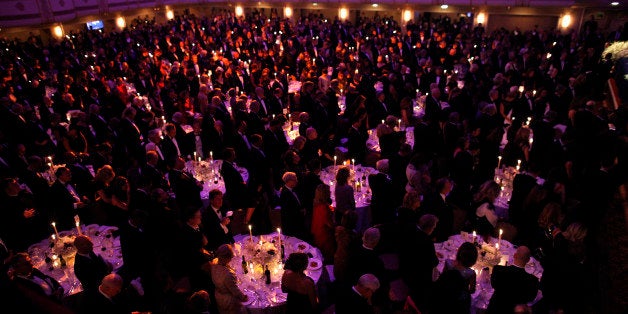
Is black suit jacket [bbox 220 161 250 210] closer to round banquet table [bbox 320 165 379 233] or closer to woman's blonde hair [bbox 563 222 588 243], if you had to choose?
round banquet table [bbox 320 165 379 233]

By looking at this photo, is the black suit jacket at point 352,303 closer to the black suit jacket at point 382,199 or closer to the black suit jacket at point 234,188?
the black suit jacket at point 382,199

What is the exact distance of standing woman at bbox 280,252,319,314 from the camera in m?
3.77

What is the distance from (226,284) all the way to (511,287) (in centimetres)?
272

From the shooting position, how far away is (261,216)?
556 centimetres

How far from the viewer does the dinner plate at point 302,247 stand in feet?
16.1

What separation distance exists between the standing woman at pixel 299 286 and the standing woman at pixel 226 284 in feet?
1.65

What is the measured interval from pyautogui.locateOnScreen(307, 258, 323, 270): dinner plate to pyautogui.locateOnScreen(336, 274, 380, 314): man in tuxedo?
40.6 inches

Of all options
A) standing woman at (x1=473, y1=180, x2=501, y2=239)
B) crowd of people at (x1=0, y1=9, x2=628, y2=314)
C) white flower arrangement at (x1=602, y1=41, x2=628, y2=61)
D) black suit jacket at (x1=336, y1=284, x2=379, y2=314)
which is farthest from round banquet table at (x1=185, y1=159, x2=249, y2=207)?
white flower arrangement at (x1=602, y1=41, x2=628, y2=61)

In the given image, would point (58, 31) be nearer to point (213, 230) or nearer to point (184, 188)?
point (184, 188)

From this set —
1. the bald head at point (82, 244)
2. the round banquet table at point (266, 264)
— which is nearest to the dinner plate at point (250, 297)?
the round banquet table at point (266, 264)

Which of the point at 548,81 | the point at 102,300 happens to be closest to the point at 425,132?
the point at 548,81

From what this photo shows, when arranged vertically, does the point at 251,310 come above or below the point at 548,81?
below

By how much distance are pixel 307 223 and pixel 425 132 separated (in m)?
2.91

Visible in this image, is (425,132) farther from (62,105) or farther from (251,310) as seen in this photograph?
(62,105)
